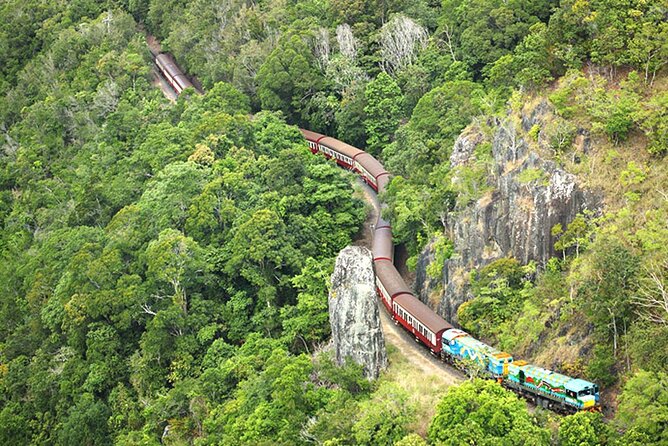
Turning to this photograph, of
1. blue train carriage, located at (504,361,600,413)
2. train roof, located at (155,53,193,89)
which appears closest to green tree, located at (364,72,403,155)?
train roof, located at (155,53,193,89)

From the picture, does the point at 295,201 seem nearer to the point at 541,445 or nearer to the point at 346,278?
the point at 346,278

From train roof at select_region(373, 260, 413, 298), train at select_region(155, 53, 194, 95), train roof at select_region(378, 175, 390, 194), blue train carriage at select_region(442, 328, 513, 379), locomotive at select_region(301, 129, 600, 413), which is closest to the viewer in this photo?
locomotive at select_region(301, 129, 600, 413)

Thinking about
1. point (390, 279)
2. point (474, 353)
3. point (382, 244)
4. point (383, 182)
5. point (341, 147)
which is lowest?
point (383, 182)

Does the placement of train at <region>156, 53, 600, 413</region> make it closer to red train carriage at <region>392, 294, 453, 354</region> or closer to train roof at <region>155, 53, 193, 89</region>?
red train carriage at <region>392, 294, 453, 354</region>

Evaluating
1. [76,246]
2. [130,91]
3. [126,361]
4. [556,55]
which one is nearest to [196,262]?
[126,361]

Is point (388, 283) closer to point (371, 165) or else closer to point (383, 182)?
point (383, 182)

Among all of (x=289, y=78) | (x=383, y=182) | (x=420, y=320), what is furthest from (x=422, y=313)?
(x=289, y=78)

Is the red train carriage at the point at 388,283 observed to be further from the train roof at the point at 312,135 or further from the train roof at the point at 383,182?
the train roof at the point at 312,135

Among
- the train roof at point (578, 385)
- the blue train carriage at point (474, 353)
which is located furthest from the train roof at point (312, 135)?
the train roof at point (578, 385)
